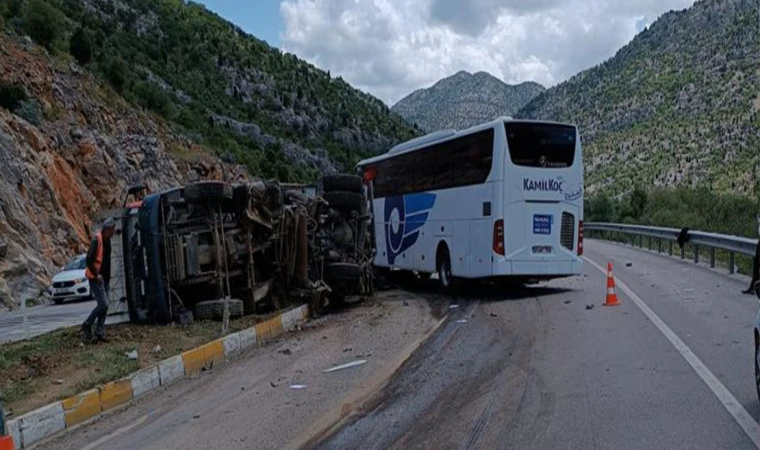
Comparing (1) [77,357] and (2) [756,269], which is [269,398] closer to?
(1) [77,357]

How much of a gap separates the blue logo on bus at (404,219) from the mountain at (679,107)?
4054cm

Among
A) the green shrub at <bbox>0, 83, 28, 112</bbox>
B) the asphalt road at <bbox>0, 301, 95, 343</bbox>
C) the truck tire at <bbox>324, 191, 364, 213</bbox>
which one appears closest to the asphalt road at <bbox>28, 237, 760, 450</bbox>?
the truck tire at <bbox>324, 191, 364, 213</bbox>

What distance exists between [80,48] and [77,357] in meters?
42.2

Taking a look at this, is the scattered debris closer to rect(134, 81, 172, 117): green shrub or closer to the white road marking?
the white road marking

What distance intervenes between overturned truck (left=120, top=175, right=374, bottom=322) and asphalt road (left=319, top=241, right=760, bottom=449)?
140 inches

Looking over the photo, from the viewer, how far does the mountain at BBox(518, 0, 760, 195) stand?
7488cm

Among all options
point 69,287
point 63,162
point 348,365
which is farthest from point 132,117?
point 348,365

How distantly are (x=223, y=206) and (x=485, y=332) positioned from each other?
5440 mm

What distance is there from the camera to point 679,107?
298 feet

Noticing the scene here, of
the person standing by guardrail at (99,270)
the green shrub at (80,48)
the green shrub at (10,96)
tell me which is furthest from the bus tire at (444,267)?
the green shrub at (80,48)

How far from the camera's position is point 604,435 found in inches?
277

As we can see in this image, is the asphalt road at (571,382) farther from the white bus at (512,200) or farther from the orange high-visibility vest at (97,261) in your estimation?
the orange high-visibility vest at (97,261)

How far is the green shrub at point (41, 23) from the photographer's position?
46500mm

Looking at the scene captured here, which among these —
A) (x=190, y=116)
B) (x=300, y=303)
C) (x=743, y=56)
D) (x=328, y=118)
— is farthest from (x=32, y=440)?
(x=743, y=56)
